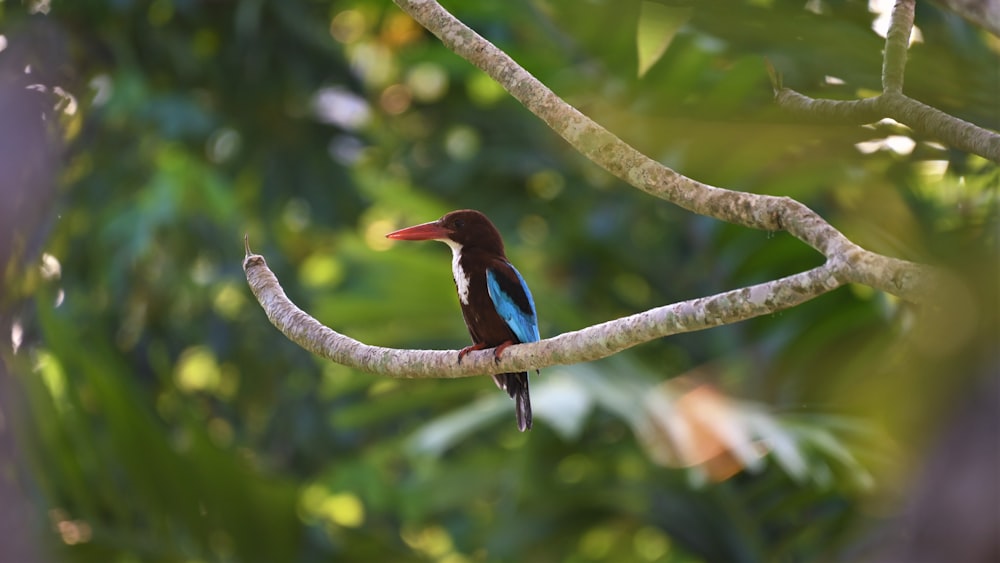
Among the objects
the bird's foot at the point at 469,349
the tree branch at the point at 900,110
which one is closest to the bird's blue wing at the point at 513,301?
the bird's foot at the point at 469,349

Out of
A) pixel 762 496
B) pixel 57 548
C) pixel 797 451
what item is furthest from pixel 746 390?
pixel 57 548

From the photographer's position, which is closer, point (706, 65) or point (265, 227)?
point (706, 65)

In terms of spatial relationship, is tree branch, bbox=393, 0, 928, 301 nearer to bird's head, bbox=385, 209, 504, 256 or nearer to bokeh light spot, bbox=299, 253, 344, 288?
bird's head, bbox=385, 209, 504, 256

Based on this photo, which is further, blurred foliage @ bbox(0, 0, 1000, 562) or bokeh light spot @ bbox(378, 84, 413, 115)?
bokeh light spot @ bbox(378, 84, 413, 115)

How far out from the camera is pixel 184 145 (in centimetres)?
798

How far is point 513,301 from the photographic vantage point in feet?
11.3

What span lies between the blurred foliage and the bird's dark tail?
0.32 meters

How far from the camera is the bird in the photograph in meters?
3.43

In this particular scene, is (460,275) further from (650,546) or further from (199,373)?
(199,373)

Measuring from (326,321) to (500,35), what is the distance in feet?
8.63

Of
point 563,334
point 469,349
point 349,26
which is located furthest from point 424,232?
point 349,26

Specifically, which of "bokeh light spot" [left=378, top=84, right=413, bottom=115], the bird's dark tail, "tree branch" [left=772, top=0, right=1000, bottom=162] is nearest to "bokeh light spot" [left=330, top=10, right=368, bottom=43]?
"bokeh light spot" [left=378, top=84, right=413, bottom=115]

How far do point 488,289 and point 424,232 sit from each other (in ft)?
0.86

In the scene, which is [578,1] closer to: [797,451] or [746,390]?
[797,451]
